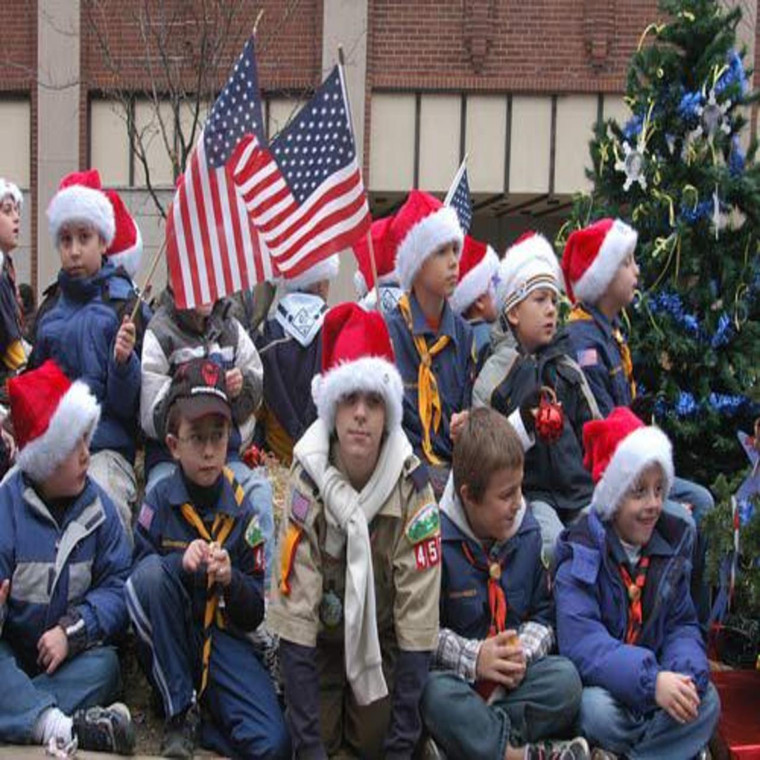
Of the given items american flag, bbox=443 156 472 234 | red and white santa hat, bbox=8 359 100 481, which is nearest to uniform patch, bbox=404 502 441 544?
red and white santa hat, bbox=8 359 100 481

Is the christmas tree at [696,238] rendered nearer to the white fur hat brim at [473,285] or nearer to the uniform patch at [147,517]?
the white fur hat brim at [473,285]

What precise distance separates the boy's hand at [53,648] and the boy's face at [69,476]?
521 mm

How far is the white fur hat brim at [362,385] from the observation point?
3941mm

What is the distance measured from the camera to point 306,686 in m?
3.73

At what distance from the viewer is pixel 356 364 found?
13.0ft

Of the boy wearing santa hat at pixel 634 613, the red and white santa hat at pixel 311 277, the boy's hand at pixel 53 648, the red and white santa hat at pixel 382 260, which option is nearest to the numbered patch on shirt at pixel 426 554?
the boy wearing santa hat at pixel 634 613

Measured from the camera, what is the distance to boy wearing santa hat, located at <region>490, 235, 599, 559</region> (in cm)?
486

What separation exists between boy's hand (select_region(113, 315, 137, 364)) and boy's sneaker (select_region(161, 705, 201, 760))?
1644 mm

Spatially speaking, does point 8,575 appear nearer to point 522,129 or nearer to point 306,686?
point 306,686

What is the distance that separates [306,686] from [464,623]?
0.68 meters

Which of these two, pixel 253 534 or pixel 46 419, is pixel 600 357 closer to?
pixel 253 534

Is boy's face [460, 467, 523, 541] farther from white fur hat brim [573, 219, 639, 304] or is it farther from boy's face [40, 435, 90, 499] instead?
white fur hat brim [573, 219, 639, 304]

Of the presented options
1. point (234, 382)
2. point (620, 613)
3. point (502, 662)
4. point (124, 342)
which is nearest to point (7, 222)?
point (124, 342)

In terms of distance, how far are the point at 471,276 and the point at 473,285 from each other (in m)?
0.06
